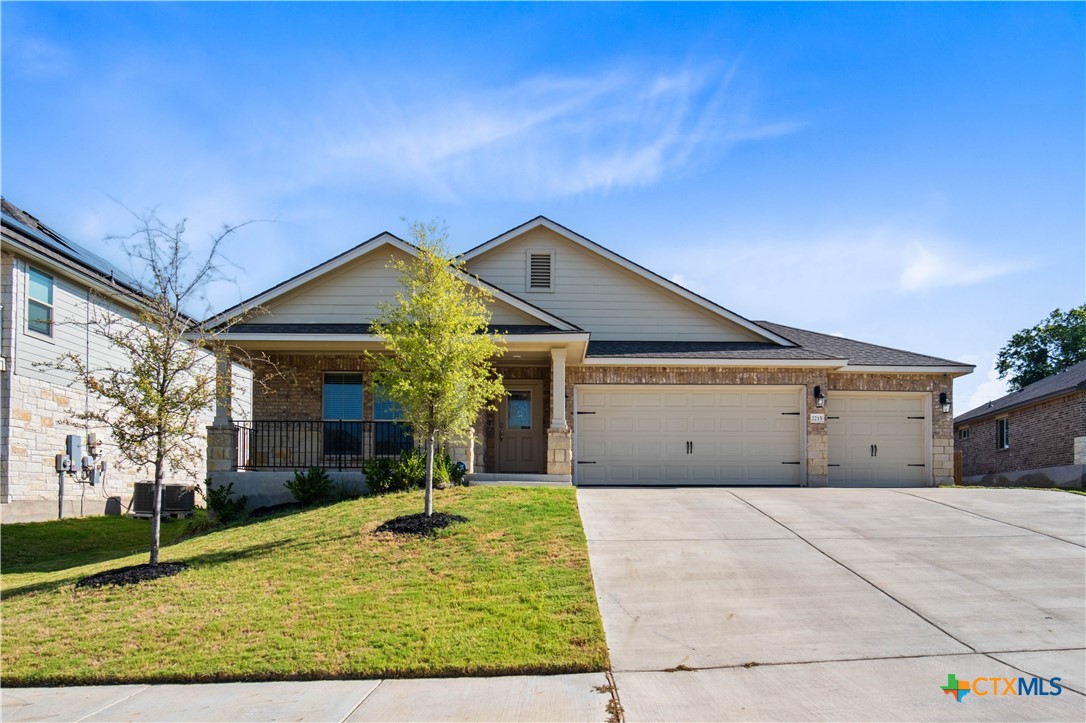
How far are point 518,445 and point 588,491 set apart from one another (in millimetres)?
3258

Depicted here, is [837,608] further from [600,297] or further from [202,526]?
[202,526]

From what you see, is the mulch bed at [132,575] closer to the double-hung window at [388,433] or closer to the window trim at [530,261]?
the double-hung window at [388,433]

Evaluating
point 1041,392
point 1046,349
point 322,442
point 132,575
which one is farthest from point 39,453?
point 1046,349

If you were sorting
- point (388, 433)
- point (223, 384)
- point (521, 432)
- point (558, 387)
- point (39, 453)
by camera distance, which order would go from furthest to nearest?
point (521, 432), point (39, 453), point (388, 433), point (558, 387), point (223, 384)

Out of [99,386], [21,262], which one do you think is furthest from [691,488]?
[21,262]

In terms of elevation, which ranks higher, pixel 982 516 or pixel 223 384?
pixel 223 384

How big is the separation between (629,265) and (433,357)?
7.50m

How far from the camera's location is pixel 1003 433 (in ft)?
78.6

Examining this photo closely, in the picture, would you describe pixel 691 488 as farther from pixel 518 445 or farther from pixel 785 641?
pixel 785 641

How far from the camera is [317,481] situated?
1417 cm

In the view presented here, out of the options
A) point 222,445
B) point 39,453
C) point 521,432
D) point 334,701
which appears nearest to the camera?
point 334,701

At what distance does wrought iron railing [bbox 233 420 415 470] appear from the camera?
15930 millimetres

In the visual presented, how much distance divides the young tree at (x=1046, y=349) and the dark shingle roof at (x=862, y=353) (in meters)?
25.1

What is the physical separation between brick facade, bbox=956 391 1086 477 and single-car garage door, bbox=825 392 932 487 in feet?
17.4
